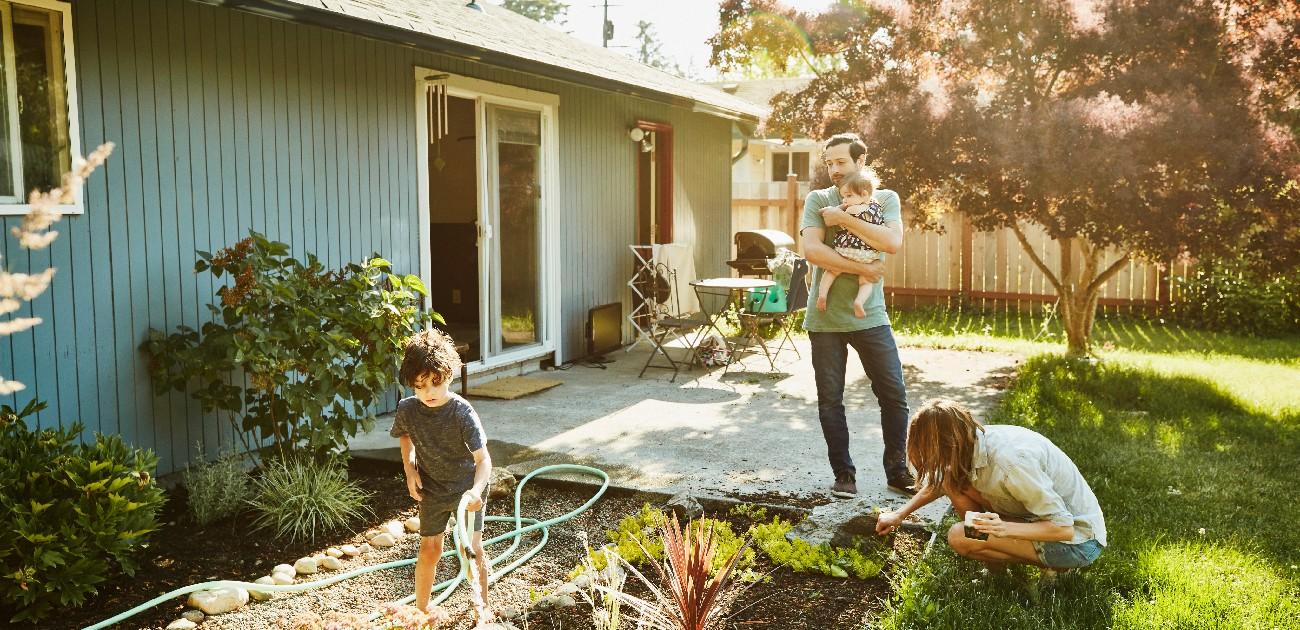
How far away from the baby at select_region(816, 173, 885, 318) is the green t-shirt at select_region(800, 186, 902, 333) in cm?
3

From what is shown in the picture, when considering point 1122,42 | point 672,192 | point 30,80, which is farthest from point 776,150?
point 30,80

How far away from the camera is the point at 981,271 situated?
42.4ft

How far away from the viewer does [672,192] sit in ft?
34.4

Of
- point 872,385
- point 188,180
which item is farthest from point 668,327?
point 188,180

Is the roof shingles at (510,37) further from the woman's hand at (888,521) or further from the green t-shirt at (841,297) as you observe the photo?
the woman's hand at (888,521)

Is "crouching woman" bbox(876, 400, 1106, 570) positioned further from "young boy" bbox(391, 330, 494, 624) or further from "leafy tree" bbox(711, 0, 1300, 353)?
"leafy tree" bbox(711, 0, 1300, 353)

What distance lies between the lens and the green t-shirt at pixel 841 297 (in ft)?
14.9

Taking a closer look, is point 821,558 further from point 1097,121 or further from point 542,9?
point 542,9

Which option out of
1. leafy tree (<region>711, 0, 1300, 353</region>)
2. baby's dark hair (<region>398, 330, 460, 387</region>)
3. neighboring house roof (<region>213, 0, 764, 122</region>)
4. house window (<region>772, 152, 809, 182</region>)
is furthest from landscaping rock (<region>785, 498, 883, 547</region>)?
house window (<region>772, 152, 809, 182</region>)

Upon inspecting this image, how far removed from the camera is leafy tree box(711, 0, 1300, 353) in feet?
22.9

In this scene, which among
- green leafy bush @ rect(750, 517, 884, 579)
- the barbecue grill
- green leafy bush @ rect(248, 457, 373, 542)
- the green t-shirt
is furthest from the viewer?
the barbecue grill

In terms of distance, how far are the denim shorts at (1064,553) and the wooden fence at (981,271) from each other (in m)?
9.34

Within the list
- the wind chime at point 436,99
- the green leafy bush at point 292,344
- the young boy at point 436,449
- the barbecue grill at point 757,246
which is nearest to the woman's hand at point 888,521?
the young boy at point 436,449

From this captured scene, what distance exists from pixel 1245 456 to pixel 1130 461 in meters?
0.76
